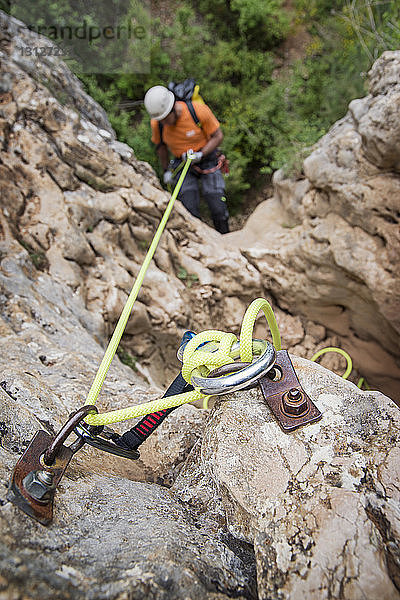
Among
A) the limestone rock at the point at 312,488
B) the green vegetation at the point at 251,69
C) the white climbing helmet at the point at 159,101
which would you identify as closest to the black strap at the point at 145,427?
the limestone rock at the point at 312,488

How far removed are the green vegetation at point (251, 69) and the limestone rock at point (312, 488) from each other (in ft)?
14.5

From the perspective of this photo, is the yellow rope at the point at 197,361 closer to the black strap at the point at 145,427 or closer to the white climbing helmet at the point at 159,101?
the black strap at the point at 145,427

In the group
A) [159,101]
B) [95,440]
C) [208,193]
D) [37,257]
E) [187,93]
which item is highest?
[187,93]

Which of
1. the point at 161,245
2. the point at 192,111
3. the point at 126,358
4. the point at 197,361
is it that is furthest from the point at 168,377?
the point at 192,111

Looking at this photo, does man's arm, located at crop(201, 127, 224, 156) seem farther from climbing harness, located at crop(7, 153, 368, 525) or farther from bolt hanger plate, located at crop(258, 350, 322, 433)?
bolt hanger plate, located at crop(258, 350, 322, 433)

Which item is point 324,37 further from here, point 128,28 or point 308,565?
point 308,565

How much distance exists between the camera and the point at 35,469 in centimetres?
87

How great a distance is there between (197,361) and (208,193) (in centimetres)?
334

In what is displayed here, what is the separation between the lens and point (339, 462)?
91cm

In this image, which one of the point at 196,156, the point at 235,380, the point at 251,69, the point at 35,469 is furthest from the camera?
the point at 251,69

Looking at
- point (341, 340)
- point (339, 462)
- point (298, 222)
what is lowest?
point (341, 340)

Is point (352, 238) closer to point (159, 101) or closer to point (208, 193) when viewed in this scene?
point (208, 193)

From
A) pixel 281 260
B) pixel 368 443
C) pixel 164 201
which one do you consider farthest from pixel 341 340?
pixel 368 443

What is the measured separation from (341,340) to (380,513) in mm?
2740
